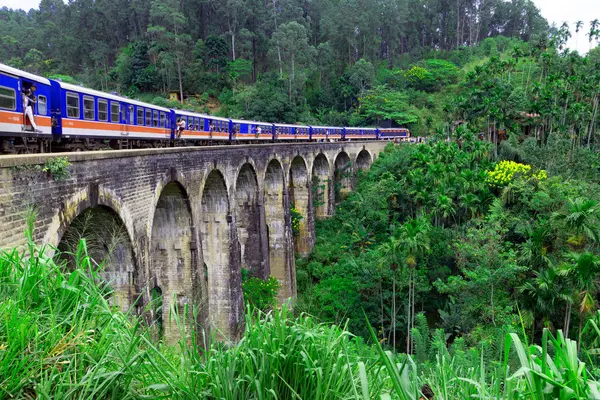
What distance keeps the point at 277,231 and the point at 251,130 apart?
253 inches

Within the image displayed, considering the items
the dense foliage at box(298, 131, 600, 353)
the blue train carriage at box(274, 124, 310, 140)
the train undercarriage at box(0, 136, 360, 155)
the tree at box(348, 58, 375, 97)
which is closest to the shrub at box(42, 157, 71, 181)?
the train undercarriage at box(0, 136, 360, 155)

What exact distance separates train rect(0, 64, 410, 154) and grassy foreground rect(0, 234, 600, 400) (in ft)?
22.0

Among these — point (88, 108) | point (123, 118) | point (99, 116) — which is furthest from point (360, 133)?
point (88, 108)

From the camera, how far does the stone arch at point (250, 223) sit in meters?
22.8

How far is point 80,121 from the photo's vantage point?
11812mm

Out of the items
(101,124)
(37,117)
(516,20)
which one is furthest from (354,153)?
(516,20)

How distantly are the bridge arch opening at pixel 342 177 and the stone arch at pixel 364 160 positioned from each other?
3.84m

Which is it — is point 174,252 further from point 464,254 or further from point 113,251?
point 464,254

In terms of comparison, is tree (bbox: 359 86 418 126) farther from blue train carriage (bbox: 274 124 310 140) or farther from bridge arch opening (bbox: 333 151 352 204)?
blue train carriage (bbox: 274 124 310 140)

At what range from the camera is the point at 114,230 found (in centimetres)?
1035

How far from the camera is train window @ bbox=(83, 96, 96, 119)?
12047 millimetres

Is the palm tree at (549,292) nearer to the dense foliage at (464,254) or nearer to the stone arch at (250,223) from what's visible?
the dense foliage at (464,254)

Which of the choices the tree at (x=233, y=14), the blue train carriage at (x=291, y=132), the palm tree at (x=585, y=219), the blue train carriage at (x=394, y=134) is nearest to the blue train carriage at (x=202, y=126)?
the blue train carriage at (x=291, y=132)

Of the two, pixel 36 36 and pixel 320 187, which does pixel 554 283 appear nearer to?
pixel 320 187
